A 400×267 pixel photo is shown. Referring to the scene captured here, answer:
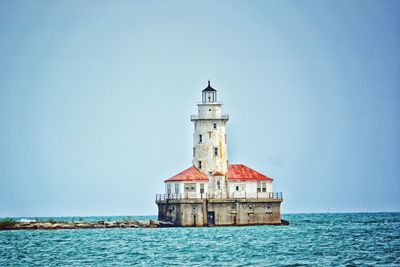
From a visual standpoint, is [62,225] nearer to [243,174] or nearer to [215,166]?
[215,166]

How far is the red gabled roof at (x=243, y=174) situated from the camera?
100.0 meters

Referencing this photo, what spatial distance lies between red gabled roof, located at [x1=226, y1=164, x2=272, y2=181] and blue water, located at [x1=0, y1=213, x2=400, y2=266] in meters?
4.78

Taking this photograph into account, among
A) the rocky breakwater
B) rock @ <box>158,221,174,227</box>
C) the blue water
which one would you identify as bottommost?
the blue water

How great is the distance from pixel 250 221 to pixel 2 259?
36.8 m

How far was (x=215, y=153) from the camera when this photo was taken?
100500 mm

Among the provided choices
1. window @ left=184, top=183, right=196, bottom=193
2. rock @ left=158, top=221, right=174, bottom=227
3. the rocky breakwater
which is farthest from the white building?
the rocky breakwater

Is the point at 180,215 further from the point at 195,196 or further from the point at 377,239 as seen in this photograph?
the point at 377,239

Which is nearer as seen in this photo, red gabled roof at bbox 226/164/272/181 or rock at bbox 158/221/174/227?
rock at bbox 158/221/174/227

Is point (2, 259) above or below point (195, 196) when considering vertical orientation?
below

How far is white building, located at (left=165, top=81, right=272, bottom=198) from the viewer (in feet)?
326

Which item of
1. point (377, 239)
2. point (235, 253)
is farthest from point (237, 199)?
point (235, 253)

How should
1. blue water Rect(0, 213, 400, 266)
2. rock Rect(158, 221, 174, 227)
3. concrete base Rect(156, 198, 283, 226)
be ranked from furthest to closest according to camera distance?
rock Rect(158, 221, 174, 227) → concrete base Rect(156, 198, 283, 226) → blue water Rect(0, 213, 400, 266)

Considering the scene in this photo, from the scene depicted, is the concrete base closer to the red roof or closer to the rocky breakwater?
the red roof

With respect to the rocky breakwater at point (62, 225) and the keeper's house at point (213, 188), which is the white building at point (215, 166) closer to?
the keeper's house at point (213, 188)
